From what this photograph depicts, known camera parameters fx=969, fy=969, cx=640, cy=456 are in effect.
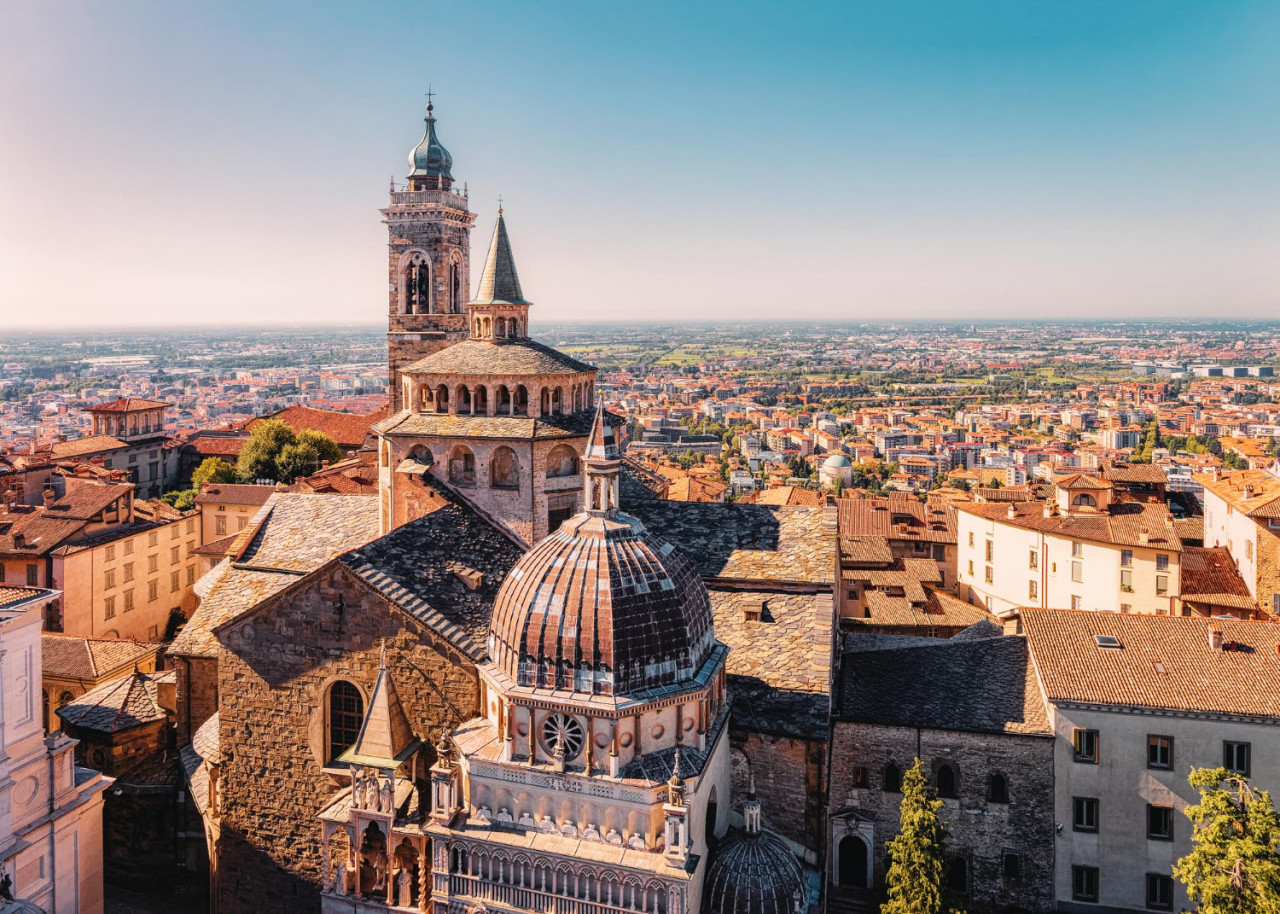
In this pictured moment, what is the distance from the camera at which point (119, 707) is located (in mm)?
31625

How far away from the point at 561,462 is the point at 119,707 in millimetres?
16589

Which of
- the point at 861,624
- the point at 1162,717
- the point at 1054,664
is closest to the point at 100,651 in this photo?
the point at 861,624

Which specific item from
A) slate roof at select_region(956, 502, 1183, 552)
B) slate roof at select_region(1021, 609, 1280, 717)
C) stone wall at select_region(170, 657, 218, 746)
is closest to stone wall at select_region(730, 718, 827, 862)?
slate roof at select_region(1021, 609, 1280, 717)

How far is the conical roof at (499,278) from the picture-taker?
33156 mm

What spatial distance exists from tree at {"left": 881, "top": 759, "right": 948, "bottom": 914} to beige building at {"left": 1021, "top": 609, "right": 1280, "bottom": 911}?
5.89 m

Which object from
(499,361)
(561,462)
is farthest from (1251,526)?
(499,361)

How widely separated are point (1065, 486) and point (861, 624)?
18.9 meters

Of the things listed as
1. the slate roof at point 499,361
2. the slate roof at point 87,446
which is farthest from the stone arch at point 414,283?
the slate roof at point 87,446

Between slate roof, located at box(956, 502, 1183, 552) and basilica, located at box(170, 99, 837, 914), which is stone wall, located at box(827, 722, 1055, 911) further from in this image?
slate roof, located at box(956, 502, 1183, 552)

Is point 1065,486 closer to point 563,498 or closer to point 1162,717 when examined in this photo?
point 1162,717

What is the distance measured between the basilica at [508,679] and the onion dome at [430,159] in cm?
2667

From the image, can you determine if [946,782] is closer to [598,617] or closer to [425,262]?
[598,617]

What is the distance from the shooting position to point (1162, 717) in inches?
1069

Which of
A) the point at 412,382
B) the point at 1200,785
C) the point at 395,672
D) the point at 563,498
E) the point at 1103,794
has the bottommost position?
the point at 1103,794
